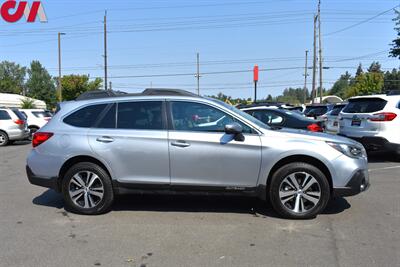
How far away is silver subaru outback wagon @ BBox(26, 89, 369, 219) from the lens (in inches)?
212

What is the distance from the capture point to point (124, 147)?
5559 millimetres

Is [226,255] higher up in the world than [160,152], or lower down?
lower down

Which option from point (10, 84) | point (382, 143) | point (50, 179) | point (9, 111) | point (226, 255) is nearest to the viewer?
point (226, 255)

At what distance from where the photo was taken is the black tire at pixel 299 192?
537 centimetres

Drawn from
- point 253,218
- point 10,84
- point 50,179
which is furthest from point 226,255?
point 10,84

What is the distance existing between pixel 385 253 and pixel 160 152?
296 cm

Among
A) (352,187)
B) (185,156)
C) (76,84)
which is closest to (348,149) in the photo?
(352,187)

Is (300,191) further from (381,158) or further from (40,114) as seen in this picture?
(40,114)

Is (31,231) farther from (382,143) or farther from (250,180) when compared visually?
(382,143)

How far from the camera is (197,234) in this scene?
4863 millimetres

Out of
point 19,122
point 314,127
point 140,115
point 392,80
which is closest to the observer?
point 140,115

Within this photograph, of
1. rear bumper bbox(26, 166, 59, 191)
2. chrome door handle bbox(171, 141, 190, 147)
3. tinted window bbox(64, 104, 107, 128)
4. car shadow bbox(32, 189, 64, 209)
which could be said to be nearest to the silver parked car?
car shadow bbox(32, 189, 64, 209)

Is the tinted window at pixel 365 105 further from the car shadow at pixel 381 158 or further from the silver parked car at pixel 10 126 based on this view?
the silver parked car at pixel 10 126

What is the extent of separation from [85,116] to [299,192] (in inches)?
126
